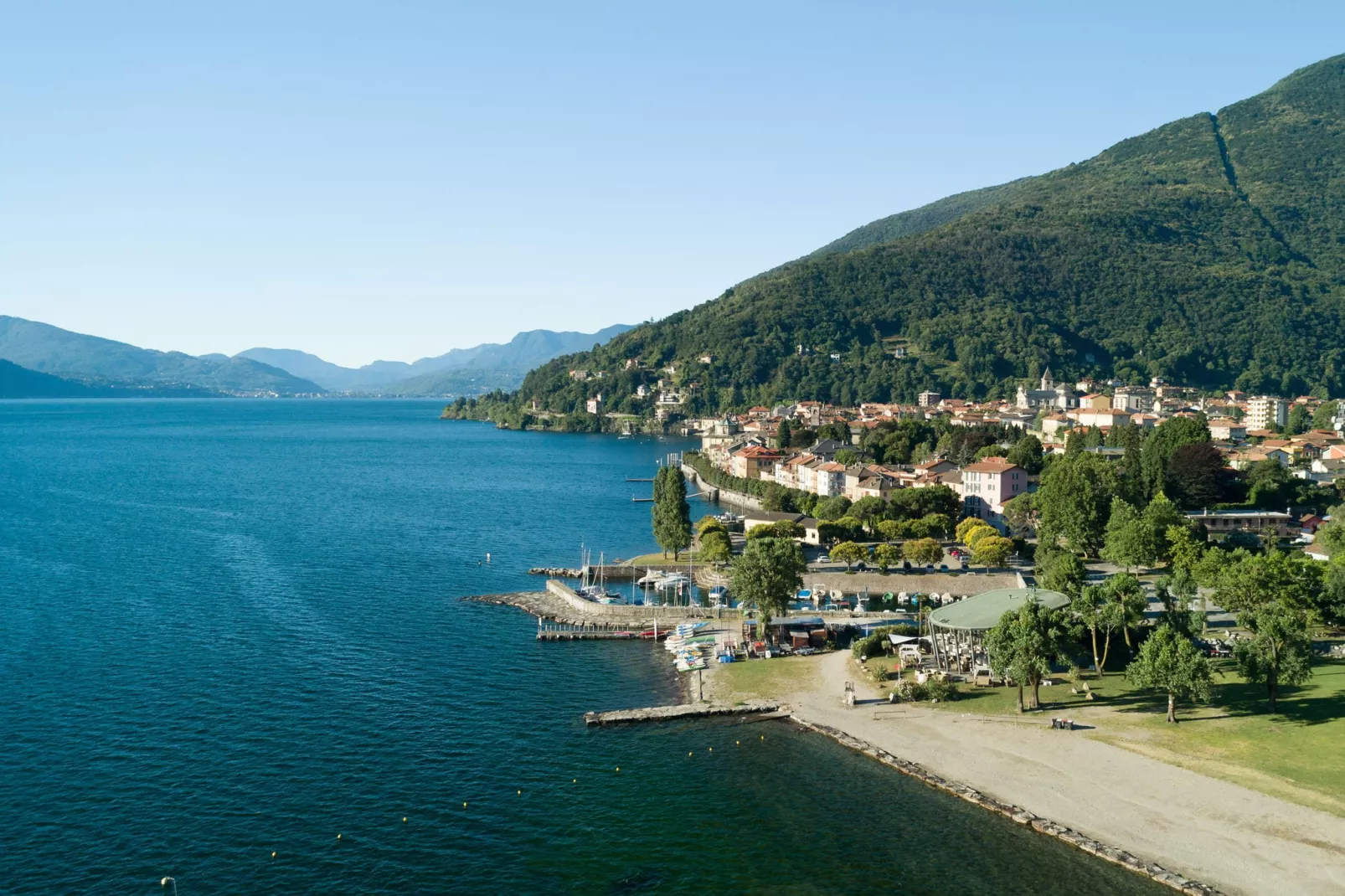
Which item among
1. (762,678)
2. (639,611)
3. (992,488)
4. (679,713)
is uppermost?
(992,488)

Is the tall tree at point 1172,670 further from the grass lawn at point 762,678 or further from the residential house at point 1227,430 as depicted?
the residential house at point 1227,430

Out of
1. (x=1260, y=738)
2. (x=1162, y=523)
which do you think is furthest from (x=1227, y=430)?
(x=1260, y=738)

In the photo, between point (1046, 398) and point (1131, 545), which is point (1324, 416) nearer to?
point (1046, 398)

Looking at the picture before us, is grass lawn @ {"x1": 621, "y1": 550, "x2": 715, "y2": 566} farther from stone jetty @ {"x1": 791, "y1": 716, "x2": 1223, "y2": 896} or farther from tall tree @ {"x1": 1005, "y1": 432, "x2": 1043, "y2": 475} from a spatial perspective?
tall tree @ {"x1": 1005, "y1": 432, "x2": 1043, "y2": 475}

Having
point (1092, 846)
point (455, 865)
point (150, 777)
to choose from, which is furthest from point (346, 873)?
point (1092, 846)

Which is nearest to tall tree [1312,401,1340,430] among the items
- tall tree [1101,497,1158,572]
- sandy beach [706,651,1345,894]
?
tall tree [1101,497,1158,572]

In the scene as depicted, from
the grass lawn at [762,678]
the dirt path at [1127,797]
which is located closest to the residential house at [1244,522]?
the grass lawn at [762,678]
